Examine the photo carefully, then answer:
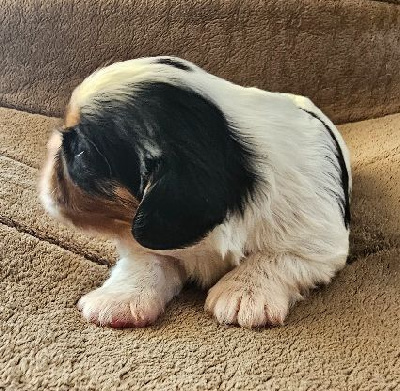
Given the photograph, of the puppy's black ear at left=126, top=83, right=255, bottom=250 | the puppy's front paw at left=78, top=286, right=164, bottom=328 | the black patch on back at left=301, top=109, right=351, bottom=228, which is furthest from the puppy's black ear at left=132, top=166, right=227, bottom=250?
the black patch on back at left=301, top=109, right=351, bottom=228

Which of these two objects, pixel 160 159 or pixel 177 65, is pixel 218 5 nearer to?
pixel 177 65

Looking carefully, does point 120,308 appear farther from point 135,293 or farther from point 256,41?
point 256,41

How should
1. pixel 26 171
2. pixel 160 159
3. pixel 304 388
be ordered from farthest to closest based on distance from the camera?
pixel 26 171, pixel 160 159, pixel 304 388

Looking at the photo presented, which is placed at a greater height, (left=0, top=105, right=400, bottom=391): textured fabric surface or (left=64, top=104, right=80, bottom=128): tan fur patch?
(left=64, top=104, right=80, bottom=128): tan fur patch

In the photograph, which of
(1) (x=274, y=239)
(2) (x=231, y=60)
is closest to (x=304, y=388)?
(1) (x=274, y=239)

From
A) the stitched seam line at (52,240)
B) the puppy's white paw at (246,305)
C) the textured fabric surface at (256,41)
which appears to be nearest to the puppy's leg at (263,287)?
the puppy's white paw at (246,305)

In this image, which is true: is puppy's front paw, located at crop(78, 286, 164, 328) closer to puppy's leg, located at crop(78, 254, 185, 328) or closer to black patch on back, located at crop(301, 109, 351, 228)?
puppy's leg, located at crop(78, 254, 185, 328)

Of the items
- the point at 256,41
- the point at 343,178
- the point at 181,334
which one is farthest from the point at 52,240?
the point at 256,41
